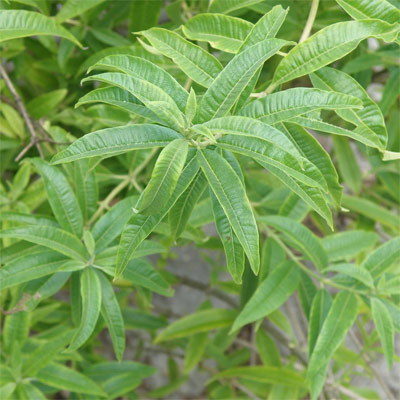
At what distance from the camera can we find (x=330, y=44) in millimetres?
577

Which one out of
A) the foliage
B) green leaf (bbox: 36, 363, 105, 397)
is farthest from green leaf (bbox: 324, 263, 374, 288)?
green leaf (bbox: 36, 363, 105, 397)

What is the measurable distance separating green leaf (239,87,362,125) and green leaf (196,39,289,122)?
3cm

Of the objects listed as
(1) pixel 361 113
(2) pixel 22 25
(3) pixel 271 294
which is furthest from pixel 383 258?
(2) pixel 22 25

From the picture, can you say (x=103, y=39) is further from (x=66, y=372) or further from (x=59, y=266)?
(x=66, y=372)

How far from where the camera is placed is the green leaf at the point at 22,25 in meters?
0.71

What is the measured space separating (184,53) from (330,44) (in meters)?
0.17

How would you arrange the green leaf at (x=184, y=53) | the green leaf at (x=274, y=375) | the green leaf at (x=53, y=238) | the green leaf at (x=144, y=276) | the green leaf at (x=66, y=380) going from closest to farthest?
the green leaf at (x=184, y=53) < the green leaf at (x=53, y=238) < the green leaf at (x=144, y=276) < the green leaf at (x=66, y=380) < the green leaf at (x=274, y=375)

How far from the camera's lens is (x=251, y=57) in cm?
54

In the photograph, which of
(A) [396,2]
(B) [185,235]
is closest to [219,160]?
(B) [185,235]

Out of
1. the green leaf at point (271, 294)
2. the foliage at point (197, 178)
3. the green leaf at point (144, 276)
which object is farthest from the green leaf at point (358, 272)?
the green leaf at point (144, 276)

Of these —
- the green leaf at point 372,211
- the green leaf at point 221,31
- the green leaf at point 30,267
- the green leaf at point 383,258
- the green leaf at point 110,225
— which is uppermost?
the green leaf at point 221,31

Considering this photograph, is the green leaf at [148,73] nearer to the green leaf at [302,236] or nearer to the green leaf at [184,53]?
the green leaf at [184,53]

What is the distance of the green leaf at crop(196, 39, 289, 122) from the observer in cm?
54

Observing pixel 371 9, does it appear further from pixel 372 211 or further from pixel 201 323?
pixel 201 323
